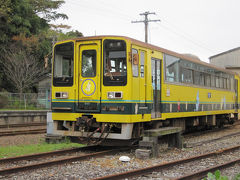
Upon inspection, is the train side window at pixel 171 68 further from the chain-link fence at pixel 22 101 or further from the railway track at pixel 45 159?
the chain-link fence at pixel 22 101

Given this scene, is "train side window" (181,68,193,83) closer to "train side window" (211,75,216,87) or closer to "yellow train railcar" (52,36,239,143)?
"yellow train railcar" (52,36,239,143)

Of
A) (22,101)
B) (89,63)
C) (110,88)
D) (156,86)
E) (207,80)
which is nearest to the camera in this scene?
(110,88)

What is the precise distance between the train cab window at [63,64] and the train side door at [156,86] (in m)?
2.47

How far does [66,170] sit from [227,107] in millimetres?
12773

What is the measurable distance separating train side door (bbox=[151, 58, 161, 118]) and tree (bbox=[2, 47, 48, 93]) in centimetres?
2033

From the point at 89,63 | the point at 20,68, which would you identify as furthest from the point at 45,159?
the point at 20,68

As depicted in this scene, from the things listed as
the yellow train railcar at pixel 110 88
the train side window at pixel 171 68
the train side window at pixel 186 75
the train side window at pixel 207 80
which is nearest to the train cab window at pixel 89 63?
the yellow train railcar at pixel 110 88

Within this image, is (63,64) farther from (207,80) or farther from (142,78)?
(207,80)

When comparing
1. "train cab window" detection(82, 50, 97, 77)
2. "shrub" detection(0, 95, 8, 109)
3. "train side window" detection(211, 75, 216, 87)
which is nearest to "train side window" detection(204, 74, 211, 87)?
"train side window" detection(211, 75, 216, 87)

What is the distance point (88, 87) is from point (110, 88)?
716 mm

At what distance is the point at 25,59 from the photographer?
2822 cm

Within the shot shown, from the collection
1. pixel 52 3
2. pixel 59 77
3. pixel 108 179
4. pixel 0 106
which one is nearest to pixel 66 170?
pixel 108 179

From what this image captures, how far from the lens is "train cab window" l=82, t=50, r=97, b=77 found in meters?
9.06

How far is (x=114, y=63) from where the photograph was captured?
8.82 metres
